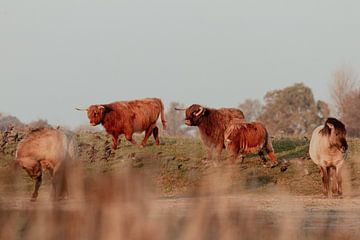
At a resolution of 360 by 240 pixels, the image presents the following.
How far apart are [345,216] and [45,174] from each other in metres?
10.8

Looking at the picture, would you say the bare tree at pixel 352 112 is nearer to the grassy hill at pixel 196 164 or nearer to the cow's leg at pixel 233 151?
the grassy hill at pixel 196 164

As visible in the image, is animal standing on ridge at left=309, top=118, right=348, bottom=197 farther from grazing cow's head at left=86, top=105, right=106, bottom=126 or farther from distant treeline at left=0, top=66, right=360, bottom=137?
distant treeline at left=0, top=66, right=360, bottom=137

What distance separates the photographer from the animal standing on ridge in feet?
62.8

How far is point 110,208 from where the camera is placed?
7.43m

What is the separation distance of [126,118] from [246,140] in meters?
5.34

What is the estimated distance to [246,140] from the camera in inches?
966

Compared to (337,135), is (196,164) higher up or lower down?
lower down

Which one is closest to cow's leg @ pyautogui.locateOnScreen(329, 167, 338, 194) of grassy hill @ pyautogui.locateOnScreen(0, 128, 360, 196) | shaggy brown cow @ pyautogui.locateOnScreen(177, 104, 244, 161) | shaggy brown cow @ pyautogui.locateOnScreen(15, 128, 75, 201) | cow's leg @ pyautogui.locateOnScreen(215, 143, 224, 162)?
grassy hill @ pyautogui.locateOnScreen(0, 128, 360, 196)

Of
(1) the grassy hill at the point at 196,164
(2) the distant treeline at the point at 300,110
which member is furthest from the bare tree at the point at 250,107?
(1) the grassy hill at the point at 196,164

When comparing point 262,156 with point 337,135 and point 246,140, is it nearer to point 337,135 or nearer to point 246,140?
point 246,140

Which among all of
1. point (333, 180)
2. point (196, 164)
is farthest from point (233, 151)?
point (333, 180)

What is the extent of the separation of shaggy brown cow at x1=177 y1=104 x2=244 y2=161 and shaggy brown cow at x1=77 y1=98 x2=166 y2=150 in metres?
2.51

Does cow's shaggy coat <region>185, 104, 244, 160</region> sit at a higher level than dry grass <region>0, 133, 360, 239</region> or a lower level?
lower

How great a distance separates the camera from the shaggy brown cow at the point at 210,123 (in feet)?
84.7
